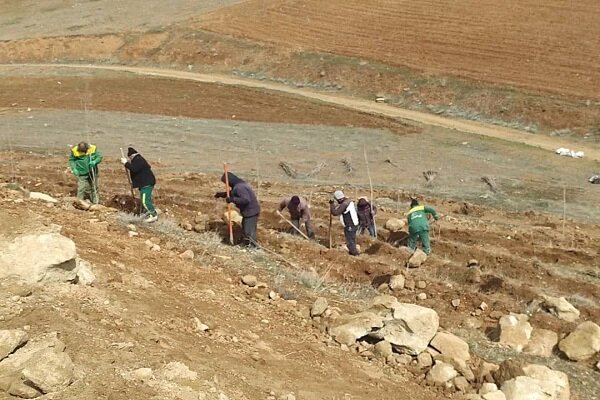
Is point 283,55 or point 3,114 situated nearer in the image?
point 3,114

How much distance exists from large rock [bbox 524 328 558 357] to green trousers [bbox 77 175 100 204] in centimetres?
839

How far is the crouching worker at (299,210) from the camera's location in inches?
515

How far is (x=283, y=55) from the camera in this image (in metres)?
35.2

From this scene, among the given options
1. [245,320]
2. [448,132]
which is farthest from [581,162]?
[245,320]

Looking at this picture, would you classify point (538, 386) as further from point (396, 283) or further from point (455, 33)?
point (455, 33)

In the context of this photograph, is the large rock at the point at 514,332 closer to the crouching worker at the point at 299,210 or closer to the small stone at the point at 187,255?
the small stone at the point at 187,255

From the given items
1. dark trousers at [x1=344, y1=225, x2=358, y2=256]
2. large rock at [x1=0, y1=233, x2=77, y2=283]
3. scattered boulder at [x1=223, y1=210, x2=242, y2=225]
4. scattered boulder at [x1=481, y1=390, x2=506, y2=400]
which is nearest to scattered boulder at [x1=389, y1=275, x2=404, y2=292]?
dark trousers at [x1=344, y1=225, x2=358, y2=256]

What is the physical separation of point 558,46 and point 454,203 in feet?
57.1

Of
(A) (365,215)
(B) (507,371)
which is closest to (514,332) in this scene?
(B) (507,371)

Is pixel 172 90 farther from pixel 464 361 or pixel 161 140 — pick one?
pixel 464 361

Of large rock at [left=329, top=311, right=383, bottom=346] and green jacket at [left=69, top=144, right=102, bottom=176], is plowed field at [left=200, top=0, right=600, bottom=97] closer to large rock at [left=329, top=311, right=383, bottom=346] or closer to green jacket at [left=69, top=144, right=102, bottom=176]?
green jacket at [left=69, top=144, right=102, bottom=176]

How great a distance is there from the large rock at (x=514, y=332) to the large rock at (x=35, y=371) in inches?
241

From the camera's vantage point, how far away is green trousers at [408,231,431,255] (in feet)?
42.4

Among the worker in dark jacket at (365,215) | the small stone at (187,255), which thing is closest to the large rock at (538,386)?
the small stone at (187,255)
